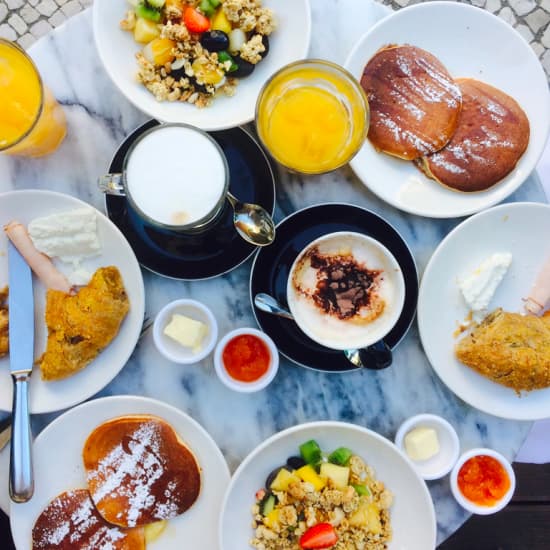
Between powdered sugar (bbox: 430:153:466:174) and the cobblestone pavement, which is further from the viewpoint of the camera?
the cobblestone pavement

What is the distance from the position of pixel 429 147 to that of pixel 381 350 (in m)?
0.55

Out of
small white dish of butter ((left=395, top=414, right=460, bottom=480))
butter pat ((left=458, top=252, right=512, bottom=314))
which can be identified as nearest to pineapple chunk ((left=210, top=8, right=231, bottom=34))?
butter pat ((left=458, top=252, right=512, bottom=314))

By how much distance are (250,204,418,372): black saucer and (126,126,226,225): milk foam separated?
0.94 feet

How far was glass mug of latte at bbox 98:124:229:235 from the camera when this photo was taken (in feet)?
4.59

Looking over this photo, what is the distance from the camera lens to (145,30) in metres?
1.54

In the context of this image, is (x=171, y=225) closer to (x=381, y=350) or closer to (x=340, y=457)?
(x=381, y=350)

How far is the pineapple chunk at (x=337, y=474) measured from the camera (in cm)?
161

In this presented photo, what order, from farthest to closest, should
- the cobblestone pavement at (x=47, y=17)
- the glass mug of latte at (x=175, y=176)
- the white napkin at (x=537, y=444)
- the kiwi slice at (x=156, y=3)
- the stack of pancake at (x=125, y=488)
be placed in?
the cobblestone pavement at (x=47, y=17)
the white napkin at (x=537, y=444)
the stack of pancake at (x=125, y=488)
the kiwi slice at (x=156, y=3)
the glass mug of latte at (x=175, y=176)

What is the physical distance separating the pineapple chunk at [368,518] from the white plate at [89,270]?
2.45 feet

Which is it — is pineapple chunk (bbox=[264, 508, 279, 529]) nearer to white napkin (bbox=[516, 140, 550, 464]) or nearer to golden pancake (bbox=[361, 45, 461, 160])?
white napkin (bbox=[516, 140, 550, 464])

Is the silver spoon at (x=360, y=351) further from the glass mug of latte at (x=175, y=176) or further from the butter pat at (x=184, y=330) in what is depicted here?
the glass mug of latte at (x=175, y=176)

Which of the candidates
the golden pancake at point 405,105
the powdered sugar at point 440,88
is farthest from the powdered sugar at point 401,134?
the powdered sugar at point 440,88

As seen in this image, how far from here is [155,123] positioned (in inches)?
63.7

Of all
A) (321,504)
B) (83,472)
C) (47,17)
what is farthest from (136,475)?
(47,17)
